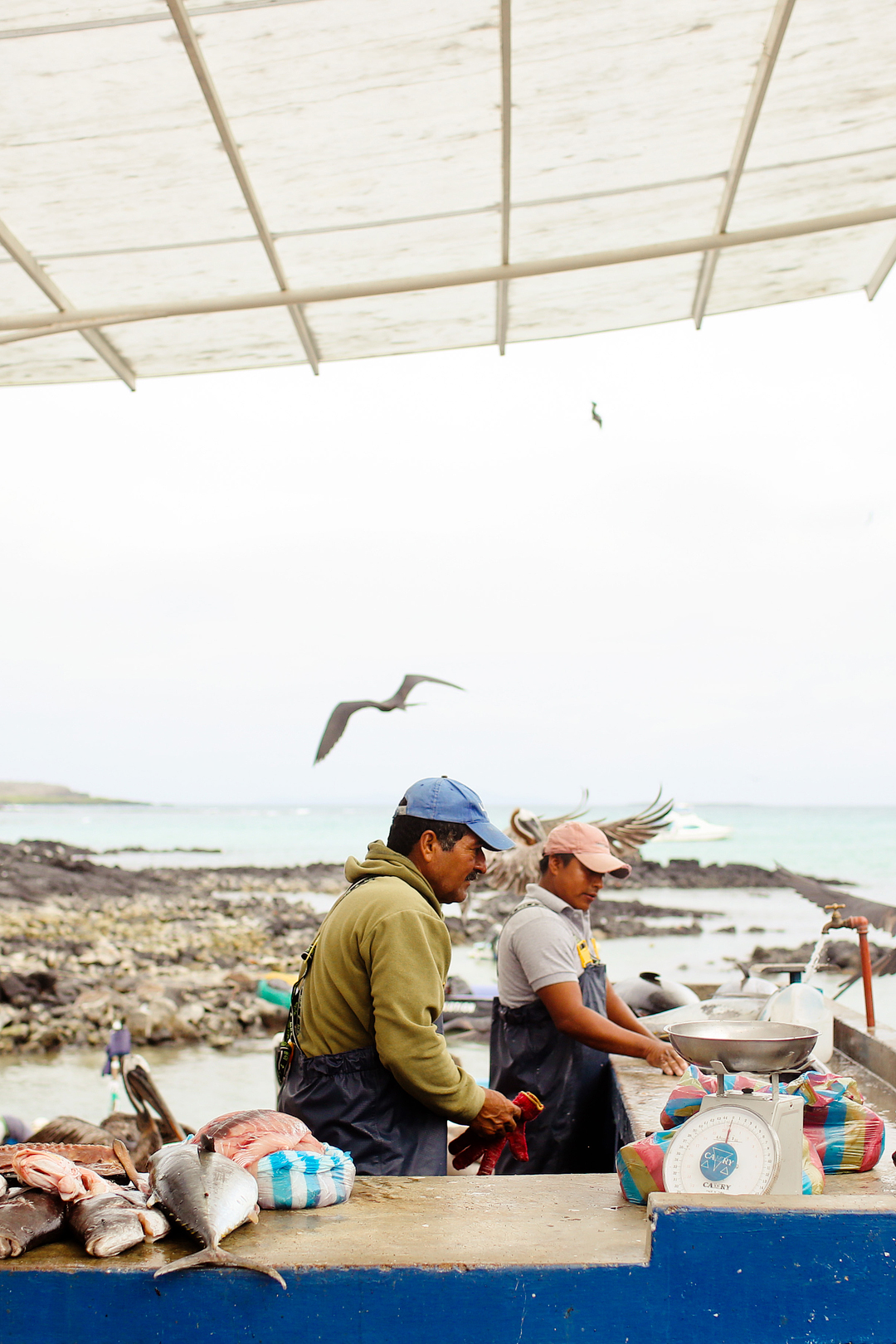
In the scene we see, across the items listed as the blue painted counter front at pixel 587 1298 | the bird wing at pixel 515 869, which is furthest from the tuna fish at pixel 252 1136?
the bird wing at pixel 515 869

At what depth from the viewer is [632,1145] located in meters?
2.19

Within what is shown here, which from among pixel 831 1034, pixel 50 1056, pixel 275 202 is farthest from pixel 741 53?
pixel 50 1056

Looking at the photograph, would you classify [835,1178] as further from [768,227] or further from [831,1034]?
[768,227]

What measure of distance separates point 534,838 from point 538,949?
2.67m

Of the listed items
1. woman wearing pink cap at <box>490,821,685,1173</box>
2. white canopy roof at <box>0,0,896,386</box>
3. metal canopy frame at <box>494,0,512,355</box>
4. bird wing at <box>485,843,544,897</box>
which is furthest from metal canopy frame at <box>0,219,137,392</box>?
woman wearing pink cap at <box>490,821,685,1173</box>

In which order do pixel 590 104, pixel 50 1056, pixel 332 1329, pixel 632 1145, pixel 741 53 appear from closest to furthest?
pixel 332 1329 < pixel 632 1145 < pixel 741 53 < pixel 590 104 < pixel 50 1056

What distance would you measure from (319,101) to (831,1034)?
14.4 feet

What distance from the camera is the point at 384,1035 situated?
99.3 inches

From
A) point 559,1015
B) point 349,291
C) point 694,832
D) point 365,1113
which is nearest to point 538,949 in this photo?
point 559,1015

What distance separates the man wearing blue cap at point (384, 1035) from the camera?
252 cm

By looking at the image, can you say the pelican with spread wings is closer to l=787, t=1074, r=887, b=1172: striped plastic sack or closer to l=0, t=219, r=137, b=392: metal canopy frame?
l=787, t=1074, r=887, b=1172: striped plastic sack

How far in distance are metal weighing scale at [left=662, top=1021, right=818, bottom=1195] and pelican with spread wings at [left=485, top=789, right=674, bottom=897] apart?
3240 millimetres

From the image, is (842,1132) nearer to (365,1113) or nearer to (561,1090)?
(365,1113)

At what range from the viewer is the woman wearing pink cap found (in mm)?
3555
